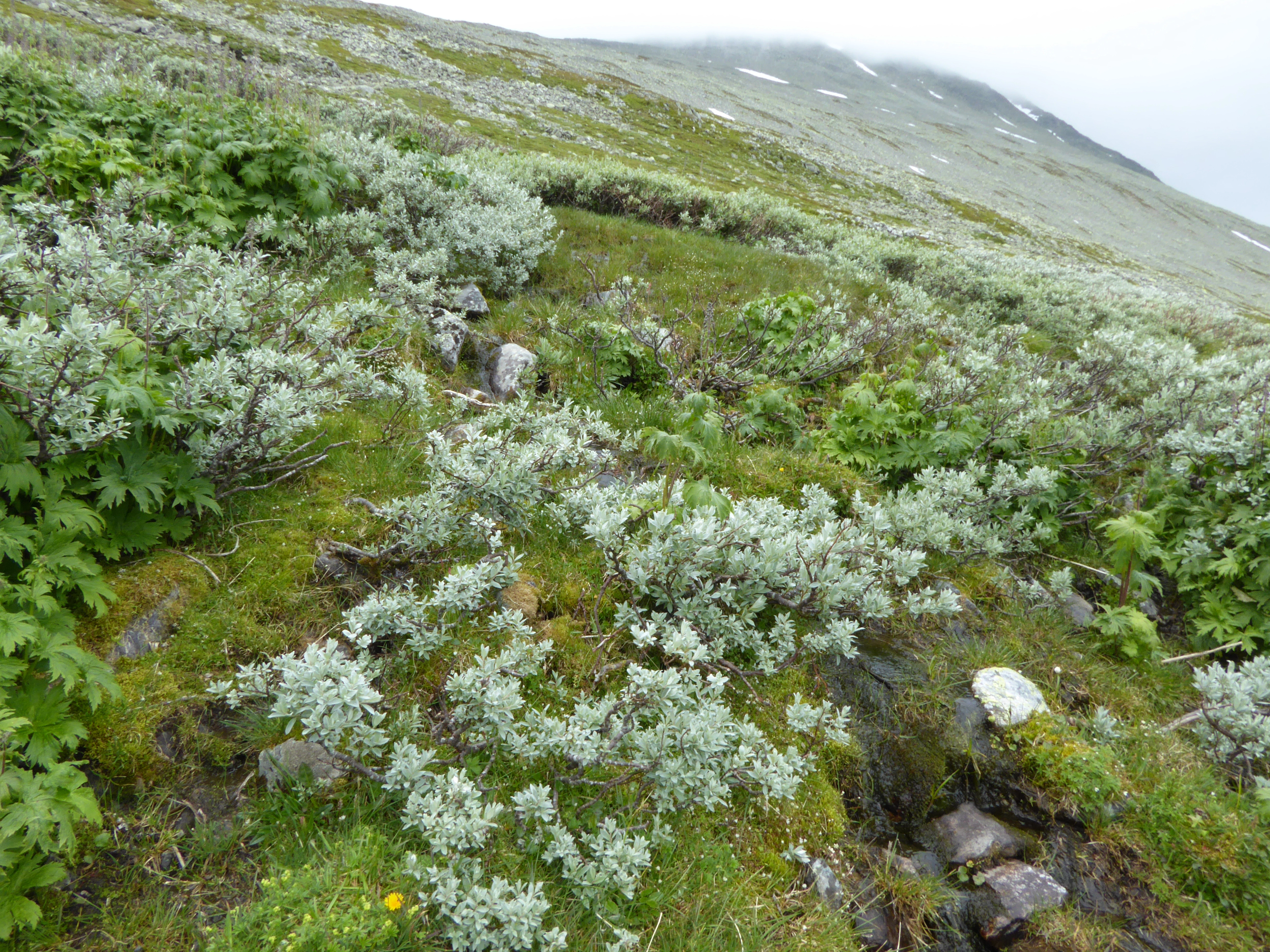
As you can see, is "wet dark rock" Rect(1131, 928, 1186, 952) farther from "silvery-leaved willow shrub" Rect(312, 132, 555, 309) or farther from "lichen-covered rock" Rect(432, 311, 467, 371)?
"silvery-leaved willow shrub" Rect(312, 132, 555, 309)

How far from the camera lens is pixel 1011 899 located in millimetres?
3750

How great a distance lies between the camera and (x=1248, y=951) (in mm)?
3453

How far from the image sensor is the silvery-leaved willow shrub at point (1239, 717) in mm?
4434

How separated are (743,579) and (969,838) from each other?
2337 mm

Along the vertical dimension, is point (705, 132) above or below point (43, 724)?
above

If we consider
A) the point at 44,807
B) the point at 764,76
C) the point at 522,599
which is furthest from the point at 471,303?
the point at 764,76

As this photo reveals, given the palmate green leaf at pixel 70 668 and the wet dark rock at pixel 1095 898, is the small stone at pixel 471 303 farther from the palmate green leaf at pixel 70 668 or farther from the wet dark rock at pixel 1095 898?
the wet dark rock at pixel 1095 898

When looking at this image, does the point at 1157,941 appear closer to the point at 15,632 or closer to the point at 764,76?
the point at 15,632

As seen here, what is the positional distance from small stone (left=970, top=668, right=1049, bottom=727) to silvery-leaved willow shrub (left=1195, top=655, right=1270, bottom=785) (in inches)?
46.9

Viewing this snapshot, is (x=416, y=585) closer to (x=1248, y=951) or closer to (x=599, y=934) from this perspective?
(x=599, y=934)

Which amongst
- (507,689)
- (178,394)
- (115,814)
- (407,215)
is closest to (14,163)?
(407,215)

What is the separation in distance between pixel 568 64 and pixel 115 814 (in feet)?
324

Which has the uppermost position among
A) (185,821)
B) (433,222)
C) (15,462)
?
(433,222)

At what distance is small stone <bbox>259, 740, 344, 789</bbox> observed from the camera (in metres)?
3.29
